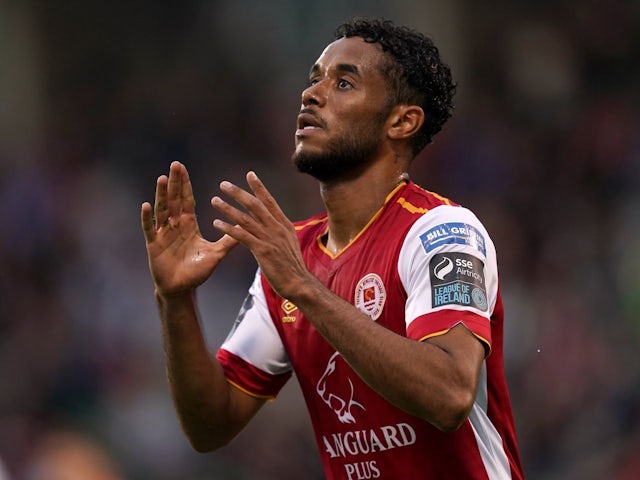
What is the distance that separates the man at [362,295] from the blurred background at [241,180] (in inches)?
149

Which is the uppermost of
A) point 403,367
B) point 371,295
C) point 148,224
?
point 148,224

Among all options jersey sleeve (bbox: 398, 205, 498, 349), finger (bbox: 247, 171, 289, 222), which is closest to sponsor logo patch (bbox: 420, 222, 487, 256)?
jersey sleeve (bbox: 398, 205, 498, 349)

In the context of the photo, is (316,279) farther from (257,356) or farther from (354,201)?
(257,356)

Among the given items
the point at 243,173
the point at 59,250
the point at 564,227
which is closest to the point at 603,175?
the point at 564,227

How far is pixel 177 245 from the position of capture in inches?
168

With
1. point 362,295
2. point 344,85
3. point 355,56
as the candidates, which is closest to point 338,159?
point 344,85

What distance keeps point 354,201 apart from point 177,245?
71 centimetres

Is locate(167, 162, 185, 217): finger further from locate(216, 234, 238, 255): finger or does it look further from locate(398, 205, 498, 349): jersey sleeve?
locate(398, 205, 498, 349): jersey sleeve

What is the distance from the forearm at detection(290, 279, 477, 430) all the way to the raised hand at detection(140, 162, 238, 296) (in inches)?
27.2

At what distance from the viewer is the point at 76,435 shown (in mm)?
8609

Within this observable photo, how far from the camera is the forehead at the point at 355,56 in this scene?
4.55 meters

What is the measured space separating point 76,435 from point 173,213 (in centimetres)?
481

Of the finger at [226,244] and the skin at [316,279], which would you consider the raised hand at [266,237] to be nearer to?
the skin at [316,279]

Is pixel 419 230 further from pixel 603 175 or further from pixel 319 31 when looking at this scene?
pixel 319 31
